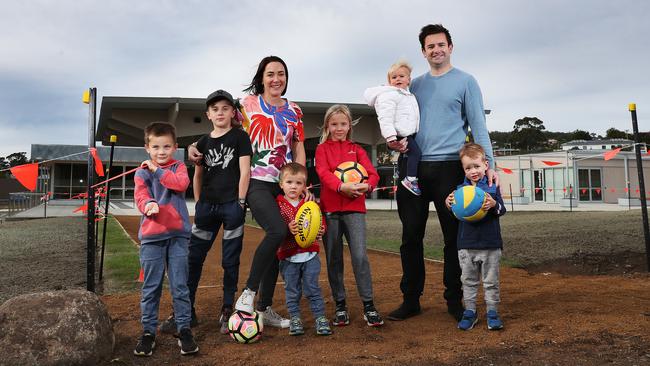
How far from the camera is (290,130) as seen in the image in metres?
3.61

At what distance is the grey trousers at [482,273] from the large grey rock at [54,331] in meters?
2.43

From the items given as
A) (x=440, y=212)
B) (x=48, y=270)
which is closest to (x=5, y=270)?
(x=48, y=270)

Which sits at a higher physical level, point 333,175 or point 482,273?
point 333,175

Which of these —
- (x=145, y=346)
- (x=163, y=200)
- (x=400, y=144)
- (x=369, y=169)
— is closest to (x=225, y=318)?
(x=145, y=346)

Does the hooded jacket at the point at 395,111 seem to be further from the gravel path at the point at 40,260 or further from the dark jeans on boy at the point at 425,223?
Result: the gravel path at the point at 40,260

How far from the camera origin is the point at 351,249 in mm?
3572

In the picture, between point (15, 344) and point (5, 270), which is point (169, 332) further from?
point (5, 270)

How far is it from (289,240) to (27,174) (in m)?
3.18

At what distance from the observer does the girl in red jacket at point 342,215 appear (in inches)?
138

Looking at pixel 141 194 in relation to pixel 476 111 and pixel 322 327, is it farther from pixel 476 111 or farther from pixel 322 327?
pixel 476 111

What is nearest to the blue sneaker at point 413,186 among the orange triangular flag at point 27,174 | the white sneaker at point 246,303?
the white sneaker at point 246,303

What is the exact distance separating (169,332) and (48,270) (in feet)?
13.2

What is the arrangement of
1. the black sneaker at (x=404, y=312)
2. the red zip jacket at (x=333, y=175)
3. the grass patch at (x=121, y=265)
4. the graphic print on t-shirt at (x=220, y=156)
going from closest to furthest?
the graphic print on t-shirt at (x=220, y=156) < the red zip jacket at (x=333, y=175) < the black sneaker at (x=404, y=312) < the grass patch at (x=121, y=265)

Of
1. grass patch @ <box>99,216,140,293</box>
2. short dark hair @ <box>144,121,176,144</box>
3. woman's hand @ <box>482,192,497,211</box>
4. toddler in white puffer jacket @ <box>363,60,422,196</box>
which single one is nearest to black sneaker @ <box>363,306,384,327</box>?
toddler in white puffer jacket @ <box>363,60,422,196</box>
